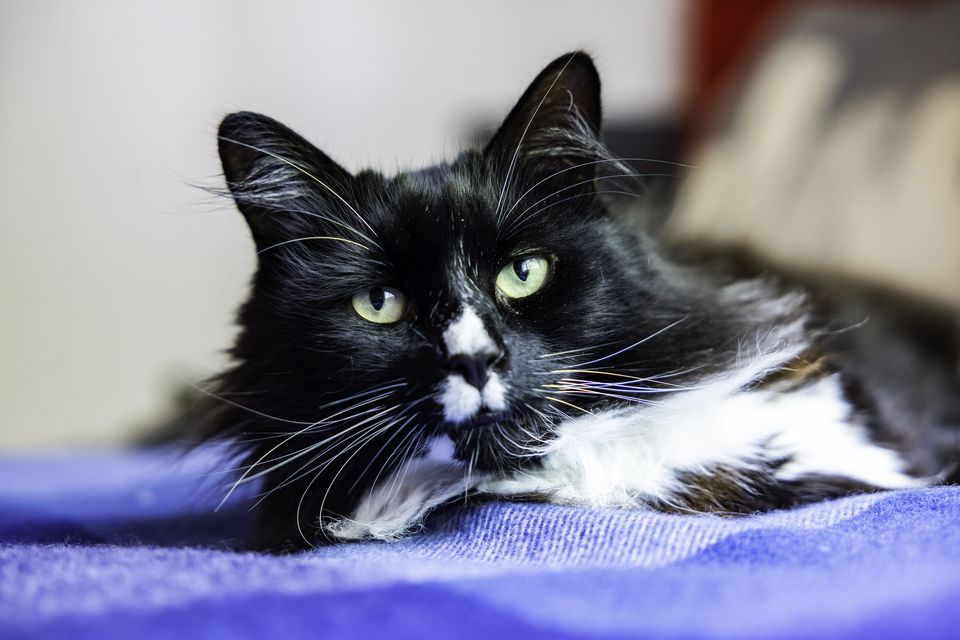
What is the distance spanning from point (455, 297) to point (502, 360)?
96 millimetres

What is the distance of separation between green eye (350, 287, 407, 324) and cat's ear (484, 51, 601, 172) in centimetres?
24

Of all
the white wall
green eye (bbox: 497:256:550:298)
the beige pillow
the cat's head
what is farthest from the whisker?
the white wall

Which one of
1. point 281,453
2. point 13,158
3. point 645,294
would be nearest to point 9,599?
point 281,453

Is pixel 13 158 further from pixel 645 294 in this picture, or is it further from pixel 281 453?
pixel 645 294

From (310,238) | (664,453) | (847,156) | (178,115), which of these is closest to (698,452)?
(664,453)

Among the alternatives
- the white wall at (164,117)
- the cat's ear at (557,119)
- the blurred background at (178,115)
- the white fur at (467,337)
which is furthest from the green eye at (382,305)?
the white wall at (164,117)

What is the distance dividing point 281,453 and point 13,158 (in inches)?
126

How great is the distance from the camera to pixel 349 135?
376 centimetres

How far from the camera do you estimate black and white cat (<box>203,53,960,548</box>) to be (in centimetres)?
98

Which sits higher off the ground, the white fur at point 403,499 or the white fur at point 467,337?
the white fur at point 467,337

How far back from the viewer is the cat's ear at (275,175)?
1.07m

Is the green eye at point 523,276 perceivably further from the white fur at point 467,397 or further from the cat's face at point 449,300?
the white fur at point 467,397

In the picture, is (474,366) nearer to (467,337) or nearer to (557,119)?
(467,337)

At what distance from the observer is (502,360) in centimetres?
94
